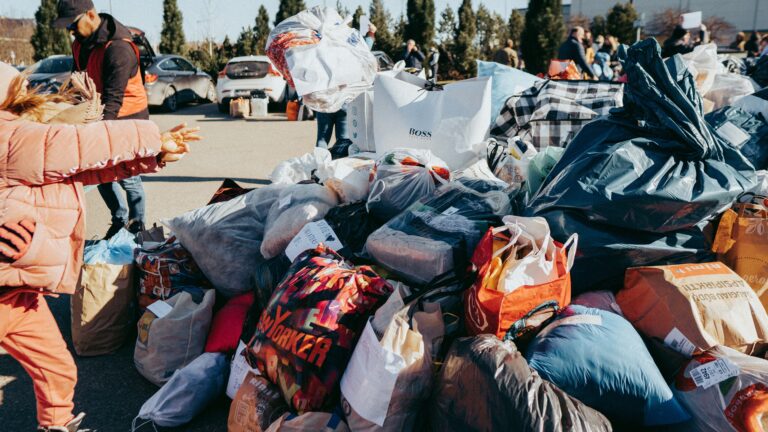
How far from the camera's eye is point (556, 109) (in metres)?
3.51

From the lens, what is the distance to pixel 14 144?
1870 mm

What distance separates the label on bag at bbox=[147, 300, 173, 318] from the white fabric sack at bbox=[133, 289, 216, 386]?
0.6 inches

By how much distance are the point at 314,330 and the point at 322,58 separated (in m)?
2.78

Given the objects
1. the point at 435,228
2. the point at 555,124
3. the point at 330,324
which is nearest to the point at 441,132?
the point at 555,124

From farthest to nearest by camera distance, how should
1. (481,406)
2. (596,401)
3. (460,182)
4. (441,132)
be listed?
(441,132), (460,182), (596,401), (481,406)

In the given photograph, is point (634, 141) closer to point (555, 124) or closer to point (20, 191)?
point (555, 124)

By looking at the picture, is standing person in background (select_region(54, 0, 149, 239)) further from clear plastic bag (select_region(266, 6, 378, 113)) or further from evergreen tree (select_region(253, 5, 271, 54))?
evergreen tree (select_region(253, 5, 271, 54))

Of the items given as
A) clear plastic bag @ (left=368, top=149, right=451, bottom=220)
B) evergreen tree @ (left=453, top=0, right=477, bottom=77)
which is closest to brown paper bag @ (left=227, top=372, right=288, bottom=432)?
clear plastic bag @ (left=368, top=149, right=451, bottom=220)

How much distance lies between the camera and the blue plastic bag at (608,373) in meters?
1.70

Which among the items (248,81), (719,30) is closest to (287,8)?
(248,81)

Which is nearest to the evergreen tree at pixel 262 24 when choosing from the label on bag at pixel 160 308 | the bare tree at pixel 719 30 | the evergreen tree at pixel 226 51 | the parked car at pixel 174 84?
the evergreen tree at pixel 226 51

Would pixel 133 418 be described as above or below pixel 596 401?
below

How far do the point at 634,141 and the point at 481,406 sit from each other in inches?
52.3

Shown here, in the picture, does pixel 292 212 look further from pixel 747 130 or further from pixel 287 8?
pixel 287 8
